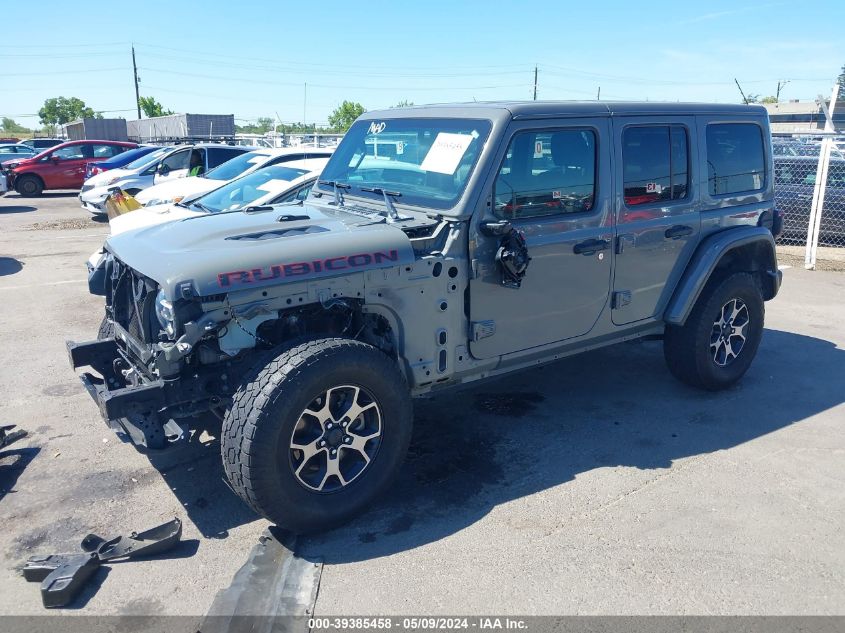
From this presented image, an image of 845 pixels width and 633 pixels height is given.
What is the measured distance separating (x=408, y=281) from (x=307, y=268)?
58 cm

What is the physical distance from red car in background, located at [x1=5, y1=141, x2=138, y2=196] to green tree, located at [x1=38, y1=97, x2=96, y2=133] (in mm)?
69659

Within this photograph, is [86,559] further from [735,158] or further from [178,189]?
[178,189]

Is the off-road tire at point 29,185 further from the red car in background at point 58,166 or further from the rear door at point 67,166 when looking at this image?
the rear door at point 67,166

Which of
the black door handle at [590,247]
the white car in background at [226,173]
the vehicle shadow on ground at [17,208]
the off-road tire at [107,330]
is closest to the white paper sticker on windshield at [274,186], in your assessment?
the white car in background at [226,173]

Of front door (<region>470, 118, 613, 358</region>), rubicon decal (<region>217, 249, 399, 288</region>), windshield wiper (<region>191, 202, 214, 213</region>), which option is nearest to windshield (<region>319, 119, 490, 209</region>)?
front door (<region>470, 118, 613, 358</region>)

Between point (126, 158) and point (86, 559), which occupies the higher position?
point (126, 158)

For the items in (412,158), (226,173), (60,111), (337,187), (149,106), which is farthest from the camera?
(60,111)

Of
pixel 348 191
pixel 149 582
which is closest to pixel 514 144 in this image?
pixel 348 191

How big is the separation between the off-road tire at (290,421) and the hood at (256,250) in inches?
15.8

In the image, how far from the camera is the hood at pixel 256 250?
329 centimetres

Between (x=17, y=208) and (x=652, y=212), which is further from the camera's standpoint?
(x=17, y=208)

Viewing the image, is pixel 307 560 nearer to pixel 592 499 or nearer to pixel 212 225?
pixel 592 499

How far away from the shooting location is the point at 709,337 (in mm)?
5227

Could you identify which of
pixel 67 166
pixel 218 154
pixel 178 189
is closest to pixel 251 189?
pixel 178 189
